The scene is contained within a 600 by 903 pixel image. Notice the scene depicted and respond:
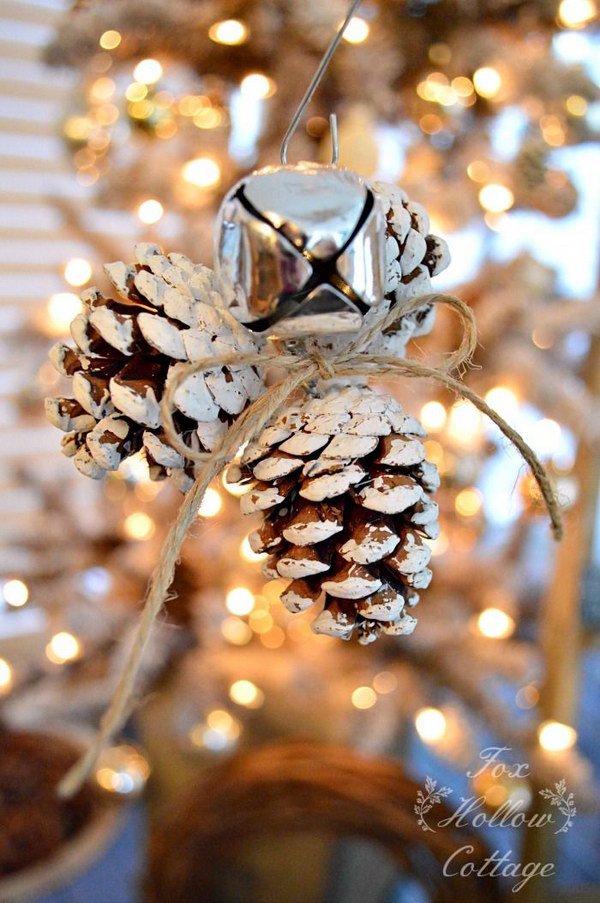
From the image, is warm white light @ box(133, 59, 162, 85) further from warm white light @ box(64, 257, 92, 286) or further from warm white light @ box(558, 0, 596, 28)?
warm white light @ box(558, 0, 596, 28)

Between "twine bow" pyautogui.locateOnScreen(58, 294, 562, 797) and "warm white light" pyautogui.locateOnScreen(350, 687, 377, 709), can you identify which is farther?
"warm white light" pyautogui.locateOnScreen(350, 687, 377, 709)

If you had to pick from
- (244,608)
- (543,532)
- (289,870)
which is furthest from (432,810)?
(543,532)

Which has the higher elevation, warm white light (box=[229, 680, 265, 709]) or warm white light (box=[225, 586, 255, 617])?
warm white light (box=[225, 586, 255, 617])

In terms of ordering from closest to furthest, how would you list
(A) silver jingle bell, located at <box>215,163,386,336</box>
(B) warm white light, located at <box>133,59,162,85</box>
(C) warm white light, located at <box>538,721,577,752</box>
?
1. (A) silver jingle bell, located at <box>215,163,386,336</box>
2. (C) warm white light, located at <box>538,721,577,752</box>
3. (B) warm white light, located at <box>133,59,162,85</box>

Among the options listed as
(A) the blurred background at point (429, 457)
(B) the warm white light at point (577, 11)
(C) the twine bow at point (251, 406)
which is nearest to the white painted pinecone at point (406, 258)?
(C) the twine bow at point (251, 406)

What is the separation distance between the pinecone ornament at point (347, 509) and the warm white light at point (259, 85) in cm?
59

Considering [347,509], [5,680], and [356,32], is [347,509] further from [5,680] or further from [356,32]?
[5,680]

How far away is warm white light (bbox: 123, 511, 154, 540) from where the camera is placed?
0.86 m

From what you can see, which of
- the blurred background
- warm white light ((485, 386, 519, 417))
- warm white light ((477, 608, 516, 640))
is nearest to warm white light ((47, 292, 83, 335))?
the blurred background

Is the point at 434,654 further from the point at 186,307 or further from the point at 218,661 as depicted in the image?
the point at 186,307

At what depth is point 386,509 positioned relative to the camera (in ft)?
0.77

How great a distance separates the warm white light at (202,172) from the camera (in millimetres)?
715

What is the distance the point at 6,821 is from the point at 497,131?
104 cm

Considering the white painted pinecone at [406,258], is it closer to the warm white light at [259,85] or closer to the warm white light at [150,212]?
the warm white light at [150,212]
